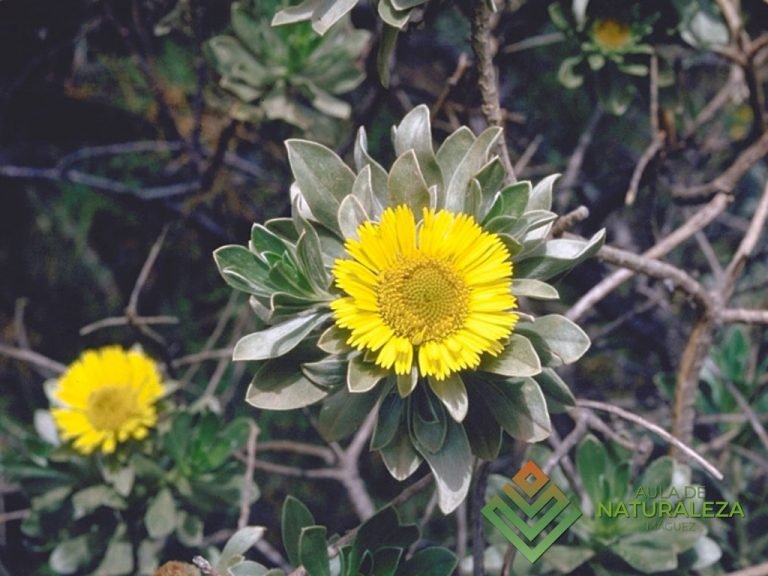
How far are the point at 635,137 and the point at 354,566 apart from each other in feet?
4.73

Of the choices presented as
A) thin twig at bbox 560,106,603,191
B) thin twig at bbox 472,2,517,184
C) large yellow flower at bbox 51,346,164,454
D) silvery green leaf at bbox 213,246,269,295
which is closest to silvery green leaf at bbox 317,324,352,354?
silvery green leaf at bbox 213,246,269,295

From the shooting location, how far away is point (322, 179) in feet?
3.82

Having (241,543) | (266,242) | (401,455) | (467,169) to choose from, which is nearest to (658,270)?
(467,169)

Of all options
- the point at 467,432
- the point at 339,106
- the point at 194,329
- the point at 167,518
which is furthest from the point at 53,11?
the point at 467,432

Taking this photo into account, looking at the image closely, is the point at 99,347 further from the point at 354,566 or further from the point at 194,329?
the point at 354,566

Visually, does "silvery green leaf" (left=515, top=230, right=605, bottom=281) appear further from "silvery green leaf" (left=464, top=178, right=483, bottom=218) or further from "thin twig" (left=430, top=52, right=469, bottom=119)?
"thin twig" (left=430, top=52, right=469, bottom=119)

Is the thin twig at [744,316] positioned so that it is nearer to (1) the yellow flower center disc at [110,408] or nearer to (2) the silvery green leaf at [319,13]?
(2) the silvery green leaf at [319,13]

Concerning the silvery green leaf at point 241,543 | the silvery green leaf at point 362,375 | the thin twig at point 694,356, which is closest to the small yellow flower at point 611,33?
the thin twig at point 694,356

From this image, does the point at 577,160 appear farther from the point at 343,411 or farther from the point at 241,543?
the point at 241,543

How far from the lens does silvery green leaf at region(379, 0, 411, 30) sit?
1.17 m

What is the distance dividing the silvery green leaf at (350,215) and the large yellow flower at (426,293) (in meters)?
0.02

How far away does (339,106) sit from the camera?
1686mm

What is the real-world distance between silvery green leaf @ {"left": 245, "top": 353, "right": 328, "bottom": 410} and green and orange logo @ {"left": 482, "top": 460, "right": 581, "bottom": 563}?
0.36 m

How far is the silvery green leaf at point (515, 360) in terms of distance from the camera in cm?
105
